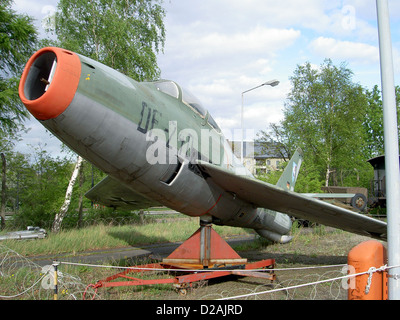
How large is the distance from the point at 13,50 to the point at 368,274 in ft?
45.6

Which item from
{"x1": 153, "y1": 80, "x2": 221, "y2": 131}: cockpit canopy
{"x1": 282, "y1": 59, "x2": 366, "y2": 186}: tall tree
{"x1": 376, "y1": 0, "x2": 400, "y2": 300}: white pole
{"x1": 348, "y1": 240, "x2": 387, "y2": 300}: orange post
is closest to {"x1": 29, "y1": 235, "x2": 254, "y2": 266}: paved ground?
{"x1": 153, "y1": 80, "x2": 221, "y2": 131}: cockpit canopy

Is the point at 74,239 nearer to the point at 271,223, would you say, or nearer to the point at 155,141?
the point at 271,223

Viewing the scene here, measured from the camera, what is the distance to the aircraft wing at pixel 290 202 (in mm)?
5676

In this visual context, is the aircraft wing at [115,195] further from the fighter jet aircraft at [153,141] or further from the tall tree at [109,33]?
the tall tree at [109,33]

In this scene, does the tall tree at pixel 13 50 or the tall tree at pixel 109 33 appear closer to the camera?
the tall tree at pixel 13 50

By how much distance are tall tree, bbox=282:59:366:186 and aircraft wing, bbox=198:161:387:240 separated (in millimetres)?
21486

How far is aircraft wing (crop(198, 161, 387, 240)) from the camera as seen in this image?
568cm

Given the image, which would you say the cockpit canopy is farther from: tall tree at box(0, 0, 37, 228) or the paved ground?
tall tree at box(0, 0, 37, 228)

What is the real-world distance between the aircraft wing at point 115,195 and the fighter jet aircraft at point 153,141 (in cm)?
18

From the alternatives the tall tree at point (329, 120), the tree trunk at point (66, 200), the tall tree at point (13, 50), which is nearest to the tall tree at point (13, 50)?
the tall tree at point (13, 50)

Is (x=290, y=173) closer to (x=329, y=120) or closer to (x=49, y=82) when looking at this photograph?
(x=49, y=82)

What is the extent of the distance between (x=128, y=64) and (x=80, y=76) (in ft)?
41.3
